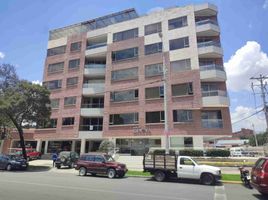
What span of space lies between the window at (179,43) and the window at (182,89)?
18.8ft

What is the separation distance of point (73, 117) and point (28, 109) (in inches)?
425

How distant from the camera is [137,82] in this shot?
33.9m

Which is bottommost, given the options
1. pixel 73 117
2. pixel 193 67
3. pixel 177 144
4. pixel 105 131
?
pixel 177 144

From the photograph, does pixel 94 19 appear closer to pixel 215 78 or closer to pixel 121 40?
pixel 121 40

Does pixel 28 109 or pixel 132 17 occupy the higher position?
pixel 132 17

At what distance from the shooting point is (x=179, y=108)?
98.9 feet

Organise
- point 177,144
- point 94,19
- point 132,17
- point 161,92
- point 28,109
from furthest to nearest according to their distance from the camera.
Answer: point 94,19, point 132,17, point 161,92, point 177,144, point 28,109

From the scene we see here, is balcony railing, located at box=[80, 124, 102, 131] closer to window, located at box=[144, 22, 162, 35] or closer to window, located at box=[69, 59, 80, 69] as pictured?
window, located at box=[69, 59, 80, 69]

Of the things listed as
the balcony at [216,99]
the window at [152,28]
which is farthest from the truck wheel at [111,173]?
the window at [152,28]

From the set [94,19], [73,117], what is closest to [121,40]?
[94,19]

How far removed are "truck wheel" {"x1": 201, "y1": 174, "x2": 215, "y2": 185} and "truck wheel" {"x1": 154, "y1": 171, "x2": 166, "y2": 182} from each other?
263 centimetres

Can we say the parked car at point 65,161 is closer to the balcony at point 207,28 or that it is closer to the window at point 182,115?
the window at point 182,115

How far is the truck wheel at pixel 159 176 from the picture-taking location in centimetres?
1586

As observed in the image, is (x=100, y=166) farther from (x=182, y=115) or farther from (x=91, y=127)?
(x=91, y=127)
